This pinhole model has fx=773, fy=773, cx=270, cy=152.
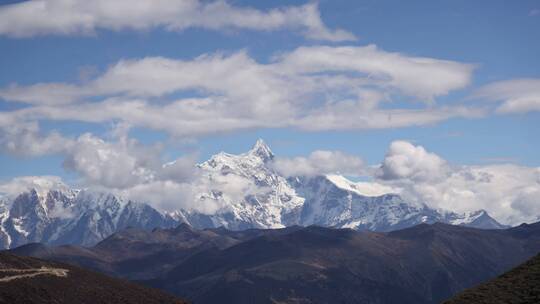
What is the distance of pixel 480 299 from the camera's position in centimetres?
14262

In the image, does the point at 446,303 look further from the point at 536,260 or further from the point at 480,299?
the point at 536,260

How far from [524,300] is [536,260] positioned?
28.2 meters

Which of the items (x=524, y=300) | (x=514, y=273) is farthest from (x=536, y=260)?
(x=524, y=300)

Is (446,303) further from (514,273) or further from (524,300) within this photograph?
(514,273)

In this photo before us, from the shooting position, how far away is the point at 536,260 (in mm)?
164500

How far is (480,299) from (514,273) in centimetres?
1913

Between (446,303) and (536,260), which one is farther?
(536,260)

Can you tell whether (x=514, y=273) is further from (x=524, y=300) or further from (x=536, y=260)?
(x=524, y=300)

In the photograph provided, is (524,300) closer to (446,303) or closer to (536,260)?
(446,303)

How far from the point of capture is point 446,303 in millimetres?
141750

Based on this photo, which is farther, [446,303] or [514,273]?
[514,273]

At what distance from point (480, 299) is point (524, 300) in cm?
788

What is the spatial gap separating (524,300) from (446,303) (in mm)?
13692

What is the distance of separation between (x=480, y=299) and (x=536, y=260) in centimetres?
2854
